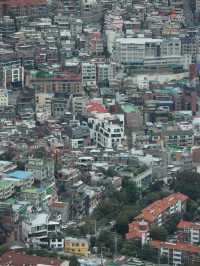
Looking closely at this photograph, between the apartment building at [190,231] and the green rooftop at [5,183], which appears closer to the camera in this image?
the apartment building at [190,231]

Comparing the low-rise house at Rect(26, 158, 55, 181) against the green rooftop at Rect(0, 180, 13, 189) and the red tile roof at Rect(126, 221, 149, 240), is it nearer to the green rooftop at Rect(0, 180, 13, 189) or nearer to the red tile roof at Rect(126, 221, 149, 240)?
the green rooftop at Rect(0, 180, 13, 189)

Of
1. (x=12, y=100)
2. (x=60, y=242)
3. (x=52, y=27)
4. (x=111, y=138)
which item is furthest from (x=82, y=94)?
(x=60, y=242)

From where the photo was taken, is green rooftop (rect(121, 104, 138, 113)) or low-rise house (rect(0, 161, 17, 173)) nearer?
low-rise house (rect(0, 161, 17, 173))

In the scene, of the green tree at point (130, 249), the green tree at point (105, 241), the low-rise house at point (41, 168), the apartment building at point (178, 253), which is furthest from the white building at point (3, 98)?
the apartment building at point (178, 253)

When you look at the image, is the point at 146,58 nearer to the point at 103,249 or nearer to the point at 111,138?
the point at 111,138

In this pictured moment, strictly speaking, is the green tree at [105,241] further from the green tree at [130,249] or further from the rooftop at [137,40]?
the rooftop at [137,40]

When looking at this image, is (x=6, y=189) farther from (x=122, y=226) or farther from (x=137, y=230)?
(x=137, y=230)

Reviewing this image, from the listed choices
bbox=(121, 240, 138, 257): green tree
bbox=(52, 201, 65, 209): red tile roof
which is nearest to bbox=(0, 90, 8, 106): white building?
bbox=(52, 201, 65, 209): red tile roof
